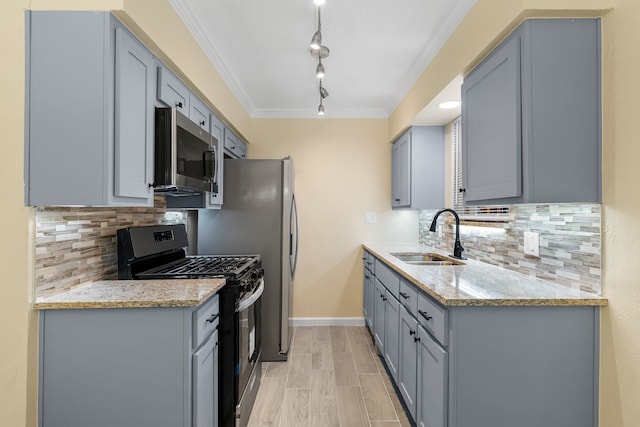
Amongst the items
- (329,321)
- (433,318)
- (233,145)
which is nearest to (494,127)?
(433,318)

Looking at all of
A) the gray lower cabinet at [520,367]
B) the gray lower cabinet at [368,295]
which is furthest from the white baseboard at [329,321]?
the gray lower cabinet at [520,367]

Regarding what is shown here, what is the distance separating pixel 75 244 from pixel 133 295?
47 centimetres

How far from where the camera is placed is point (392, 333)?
7.55ft

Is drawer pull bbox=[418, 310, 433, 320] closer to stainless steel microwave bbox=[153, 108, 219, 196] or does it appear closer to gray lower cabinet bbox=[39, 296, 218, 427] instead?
gray lower cabinet bbox=[39, 296, 218, 427]

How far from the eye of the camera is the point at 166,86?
1.78 metres

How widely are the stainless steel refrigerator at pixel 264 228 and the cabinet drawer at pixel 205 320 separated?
3.50ft

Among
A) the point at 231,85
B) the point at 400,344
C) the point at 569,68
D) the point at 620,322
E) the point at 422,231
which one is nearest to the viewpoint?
the point at 620,322

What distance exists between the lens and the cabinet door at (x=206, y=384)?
1.39 m

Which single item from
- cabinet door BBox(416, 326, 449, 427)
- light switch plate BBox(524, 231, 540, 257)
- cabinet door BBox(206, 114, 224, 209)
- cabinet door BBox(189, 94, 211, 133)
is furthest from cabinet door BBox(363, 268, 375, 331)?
cabinet door BBox(189, 94, 211, 133)

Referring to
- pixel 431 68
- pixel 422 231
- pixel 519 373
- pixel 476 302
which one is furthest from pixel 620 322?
pixel 422 231

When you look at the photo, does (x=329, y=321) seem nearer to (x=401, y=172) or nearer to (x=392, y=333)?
(x=392, y=333)

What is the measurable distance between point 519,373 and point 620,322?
44cm

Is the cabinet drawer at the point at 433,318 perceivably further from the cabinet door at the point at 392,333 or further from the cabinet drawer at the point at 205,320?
the cabinet drawer at the point at 205,320

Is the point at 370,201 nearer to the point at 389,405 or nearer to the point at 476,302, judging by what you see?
the point at 389,405
